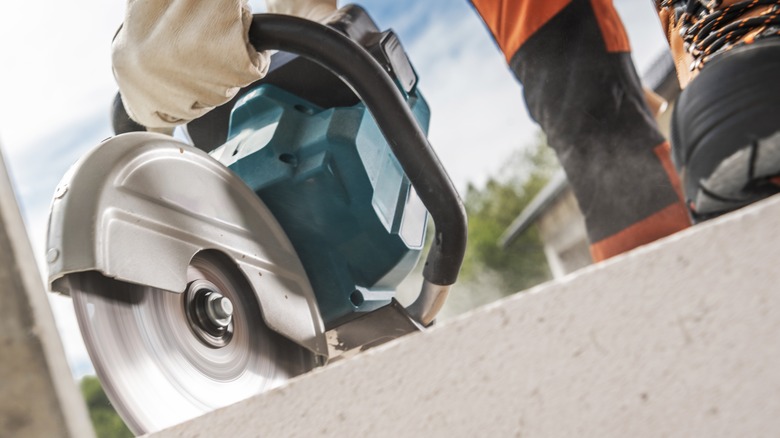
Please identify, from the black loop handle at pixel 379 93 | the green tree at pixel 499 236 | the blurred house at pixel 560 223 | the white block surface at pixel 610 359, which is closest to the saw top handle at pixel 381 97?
the black loop handle at pixel 379 93

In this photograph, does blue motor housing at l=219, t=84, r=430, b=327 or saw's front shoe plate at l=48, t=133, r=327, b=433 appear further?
blue motor housing at l=219, t=84, r=430, b=327

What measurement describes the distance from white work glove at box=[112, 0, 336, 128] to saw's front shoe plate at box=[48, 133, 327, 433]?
0.40 ft

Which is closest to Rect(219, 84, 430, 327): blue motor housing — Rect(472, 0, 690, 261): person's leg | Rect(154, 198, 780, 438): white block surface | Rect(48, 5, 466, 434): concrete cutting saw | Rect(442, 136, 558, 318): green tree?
Rect(48, 5, 466, 434): concrete cutting saw

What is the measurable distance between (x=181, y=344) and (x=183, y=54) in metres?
0.55

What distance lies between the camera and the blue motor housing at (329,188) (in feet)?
5.11

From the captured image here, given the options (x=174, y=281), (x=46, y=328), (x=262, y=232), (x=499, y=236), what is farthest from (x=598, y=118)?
(x=499, y=236)

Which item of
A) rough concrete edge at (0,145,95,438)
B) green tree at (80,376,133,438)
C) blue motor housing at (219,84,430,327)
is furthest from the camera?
green tree at (80,376,133,438)

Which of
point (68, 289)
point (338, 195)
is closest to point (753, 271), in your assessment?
point (68, 289)

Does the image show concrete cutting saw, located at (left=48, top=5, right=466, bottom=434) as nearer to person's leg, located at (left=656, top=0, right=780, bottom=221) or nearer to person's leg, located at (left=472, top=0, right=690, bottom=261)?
person's leg, located at (left=472, top=0, right=690, bottom=261)

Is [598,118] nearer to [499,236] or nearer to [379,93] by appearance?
[379,93]

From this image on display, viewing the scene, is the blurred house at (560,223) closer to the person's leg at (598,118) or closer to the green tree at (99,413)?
the person's leg at (598,118)

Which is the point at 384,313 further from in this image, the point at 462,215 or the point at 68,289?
the point at 68,289

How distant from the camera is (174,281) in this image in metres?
1.22

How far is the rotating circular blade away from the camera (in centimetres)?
110
